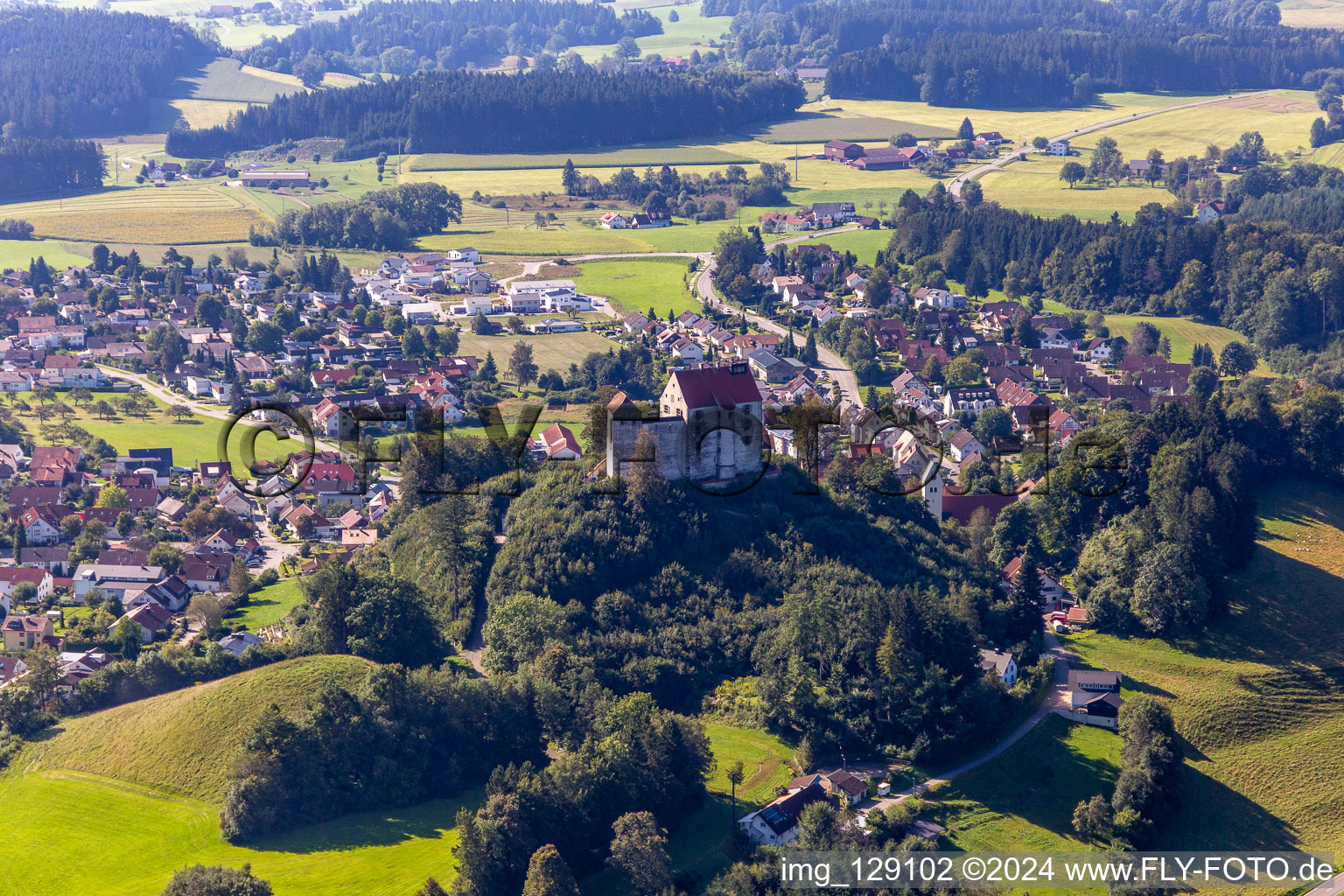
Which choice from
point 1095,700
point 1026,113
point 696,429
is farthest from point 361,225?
point 1026,113

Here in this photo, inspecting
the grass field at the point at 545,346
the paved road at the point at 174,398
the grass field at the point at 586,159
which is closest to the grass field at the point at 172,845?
the paved road at the point at 174,398

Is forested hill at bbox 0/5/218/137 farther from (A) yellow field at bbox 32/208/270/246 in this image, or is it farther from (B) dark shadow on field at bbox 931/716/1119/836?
(B) dark shadow on field at bbox 931/716/1119/836

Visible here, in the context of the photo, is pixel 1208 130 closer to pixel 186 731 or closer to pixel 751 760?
pixel 751 760

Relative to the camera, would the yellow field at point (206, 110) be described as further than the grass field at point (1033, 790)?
Yes

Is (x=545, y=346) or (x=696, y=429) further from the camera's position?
(x=545, y=346)

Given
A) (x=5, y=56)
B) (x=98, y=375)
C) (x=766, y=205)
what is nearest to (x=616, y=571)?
(x=98, y=375)

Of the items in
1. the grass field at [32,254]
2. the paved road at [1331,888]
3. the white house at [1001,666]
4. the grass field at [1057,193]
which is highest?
the grass field at [1057,193]

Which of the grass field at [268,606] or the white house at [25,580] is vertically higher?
the white house at [25,580]

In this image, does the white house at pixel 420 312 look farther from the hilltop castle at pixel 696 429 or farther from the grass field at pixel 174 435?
the hilltop castle at pixel 696 429
